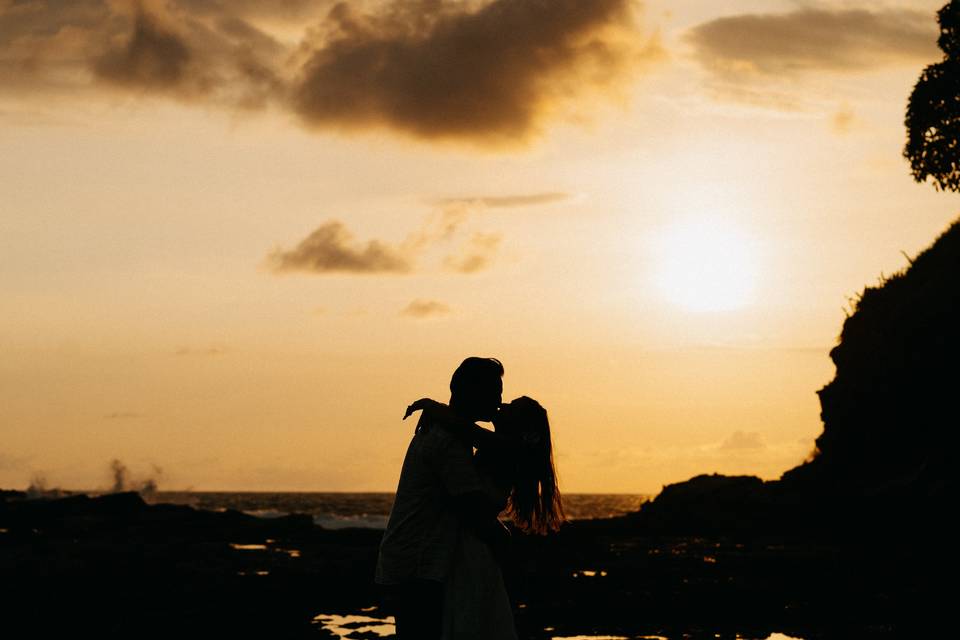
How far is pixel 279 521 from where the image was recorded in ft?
160

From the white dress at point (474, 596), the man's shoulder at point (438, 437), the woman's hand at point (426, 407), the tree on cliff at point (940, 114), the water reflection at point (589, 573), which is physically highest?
the tree on cliff at point (940, 114)

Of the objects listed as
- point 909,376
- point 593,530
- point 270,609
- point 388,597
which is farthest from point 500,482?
point 593,530

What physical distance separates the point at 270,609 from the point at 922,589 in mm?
12656

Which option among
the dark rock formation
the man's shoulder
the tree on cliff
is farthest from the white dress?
the tree on cliff

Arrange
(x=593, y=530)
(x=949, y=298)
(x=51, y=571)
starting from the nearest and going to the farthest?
(x=51, y=571)
(x=949, y=298)
(x=593, y=530)

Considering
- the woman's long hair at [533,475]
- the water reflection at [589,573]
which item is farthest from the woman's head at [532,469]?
the water reflection at [589,573]

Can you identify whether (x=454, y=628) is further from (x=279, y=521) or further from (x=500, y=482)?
(x=279, y=521)

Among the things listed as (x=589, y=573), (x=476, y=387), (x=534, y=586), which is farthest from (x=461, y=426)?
(x=589, y=573)

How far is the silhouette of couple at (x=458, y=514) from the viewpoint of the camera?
6.04 meters

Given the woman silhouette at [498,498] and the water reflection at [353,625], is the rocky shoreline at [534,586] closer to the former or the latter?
the water reflection at [353,625]

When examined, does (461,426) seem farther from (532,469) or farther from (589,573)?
(589,573)

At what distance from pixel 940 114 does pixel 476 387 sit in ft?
111

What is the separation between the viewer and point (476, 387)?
245 inches

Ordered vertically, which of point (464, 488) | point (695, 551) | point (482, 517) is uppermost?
point (464, 488)
